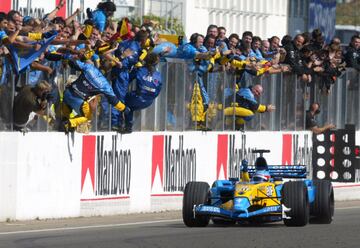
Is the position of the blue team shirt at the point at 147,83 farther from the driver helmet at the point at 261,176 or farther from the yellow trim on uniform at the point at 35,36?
the driver helmet at the point at 261,176

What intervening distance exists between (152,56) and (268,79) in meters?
4.35

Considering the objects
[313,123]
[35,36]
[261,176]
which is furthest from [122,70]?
[313,123]

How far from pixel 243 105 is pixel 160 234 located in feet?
26.6

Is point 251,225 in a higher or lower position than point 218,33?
lower

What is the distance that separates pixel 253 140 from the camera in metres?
28.1

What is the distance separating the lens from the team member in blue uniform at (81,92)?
23.5 meters

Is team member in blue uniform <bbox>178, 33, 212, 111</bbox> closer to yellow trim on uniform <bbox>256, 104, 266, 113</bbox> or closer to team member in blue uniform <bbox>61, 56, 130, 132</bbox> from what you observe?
yellow trim on uniform <bbox>256, 104, 266, 113</bbox>

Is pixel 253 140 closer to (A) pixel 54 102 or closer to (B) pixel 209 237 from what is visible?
(A) pixel 54 102

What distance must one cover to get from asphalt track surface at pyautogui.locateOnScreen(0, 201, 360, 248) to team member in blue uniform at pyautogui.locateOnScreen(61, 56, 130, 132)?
5.01ft

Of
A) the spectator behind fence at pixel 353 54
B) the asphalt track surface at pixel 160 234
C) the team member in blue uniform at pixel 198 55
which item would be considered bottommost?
the asphalt track surface at pixel 160 234

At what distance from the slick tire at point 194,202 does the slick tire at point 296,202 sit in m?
1.11

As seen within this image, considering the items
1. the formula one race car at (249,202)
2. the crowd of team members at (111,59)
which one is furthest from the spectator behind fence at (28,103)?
the formula one race car at (249,202)

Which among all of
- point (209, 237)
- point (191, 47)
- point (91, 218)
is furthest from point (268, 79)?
point (209, 237)

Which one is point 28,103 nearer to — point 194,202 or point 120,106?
point 120,106
